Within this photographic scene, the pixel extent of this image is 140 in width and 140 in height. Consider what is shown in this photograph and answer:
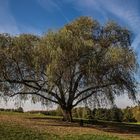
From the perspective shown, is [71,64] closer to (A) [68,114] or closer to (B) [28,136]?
(A) [68,114]

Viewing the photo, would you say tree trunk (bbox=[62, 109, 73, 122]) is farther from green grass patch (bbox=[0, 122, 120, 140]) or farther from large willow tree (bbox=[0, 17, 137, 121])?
green grass patch (bbox=[0, 122, 120, 140])

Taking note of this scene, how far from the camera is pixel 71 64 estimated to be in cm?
A: 3050

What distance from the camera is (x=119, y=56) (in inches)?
1180

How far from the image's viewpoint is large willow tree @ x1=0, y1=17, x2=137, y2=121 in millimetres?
30047

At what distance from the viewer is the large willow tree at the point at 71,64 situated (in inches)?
1183

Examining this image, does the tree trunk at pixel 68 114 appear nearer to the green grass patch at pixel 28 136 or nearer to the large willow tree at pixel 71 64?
the large willow tree at pixel 71 64

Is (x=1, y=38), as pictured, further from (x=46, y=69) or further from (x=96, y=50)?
(x=96, y=50)

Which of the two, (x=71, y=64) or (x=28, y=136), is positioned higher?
(x=71, y=64)

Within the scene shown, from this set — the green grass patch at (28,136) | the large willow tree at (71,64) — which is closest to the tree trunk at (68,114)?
the large willow tree at (71,64)

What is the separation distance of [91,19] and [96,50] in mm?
3682

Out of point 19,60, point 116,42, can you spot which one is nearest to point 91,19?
point 116,42

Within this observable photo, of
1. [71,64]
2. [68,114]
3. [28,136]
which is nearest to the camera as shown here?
[28,136]

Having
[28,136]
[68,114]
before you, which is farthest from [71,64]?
[28,136]

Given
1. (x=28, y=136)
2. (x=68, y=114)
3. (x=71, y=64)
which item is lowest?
(x=28, y=136)
